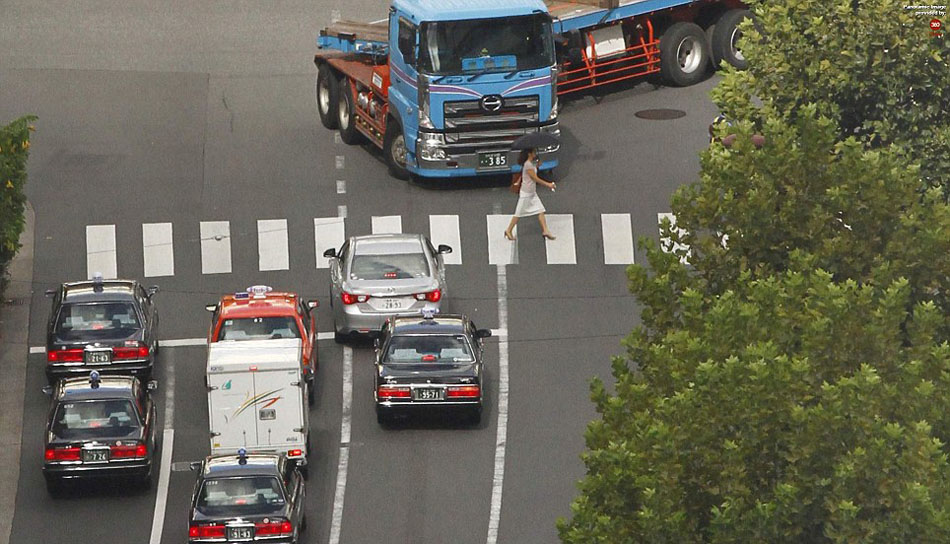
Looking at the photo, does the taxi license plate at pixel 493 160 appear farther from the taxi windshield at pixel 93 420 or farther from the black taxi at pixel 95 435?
the taxi windshield at pixel 93 420

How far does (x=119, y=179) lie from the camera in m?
38.9

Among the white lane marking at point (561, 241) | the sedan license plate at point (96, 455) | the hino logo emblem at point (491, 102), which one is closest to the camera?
the sedan license plate at point (96, 455)

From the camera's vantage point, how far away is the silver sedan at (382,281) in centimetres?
3144

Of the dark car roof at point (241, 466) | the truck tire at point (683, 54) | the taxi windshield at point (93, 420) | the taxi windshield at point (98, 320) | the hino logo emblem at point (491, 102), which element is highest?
the truck tire at point (683, 54)

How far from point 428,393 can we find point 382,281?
316 cm

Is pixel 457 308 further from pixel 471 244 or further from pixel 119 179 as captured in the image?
pixel 119 179

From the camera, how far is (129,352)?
30250 mm

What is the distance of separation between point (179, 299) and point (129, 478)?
23.0ft

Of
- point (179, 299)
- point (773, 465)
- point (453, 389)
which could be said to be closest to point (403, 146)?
point (179, 299)

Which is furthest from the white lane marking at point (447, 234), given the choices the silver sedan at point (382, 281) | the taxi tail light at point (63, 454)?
the taxi tail light at point (63, 454)

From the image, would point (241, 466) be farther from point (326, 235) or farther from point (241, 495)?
point (326, 235)

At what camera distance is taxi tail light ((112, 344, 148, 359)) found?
1190 inches

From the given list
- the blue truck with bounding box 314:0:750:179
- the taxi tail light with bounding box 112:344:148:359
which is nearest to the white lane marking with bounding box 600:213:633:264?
the blue truck with bounding box 314:0:750:179

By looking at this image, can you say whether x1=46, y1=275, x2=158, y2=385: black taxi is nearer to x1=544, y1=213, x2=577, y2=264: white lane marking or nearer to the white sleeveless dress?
the white sleeveless dress
